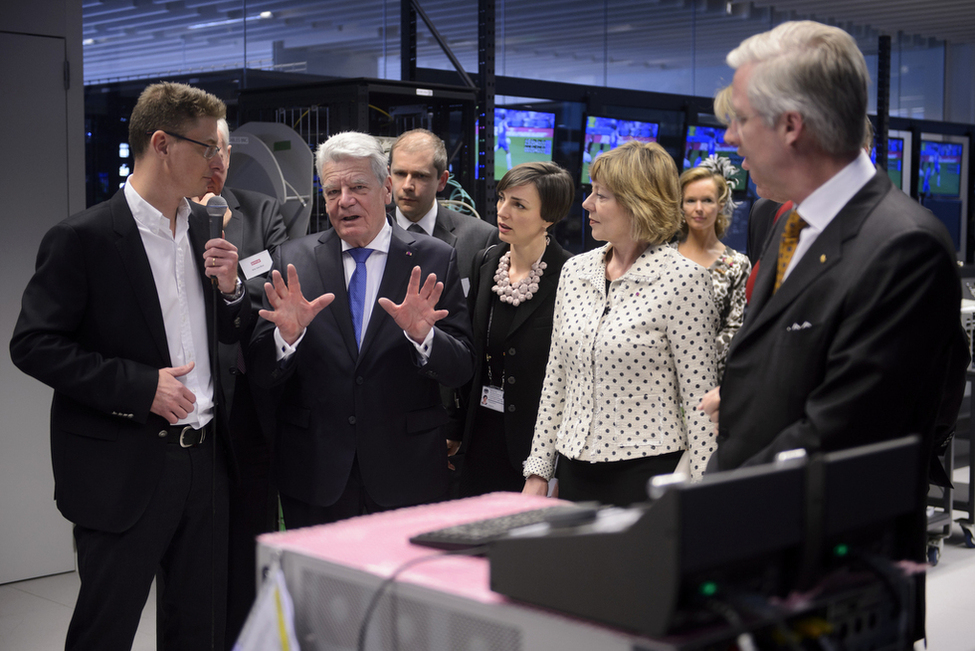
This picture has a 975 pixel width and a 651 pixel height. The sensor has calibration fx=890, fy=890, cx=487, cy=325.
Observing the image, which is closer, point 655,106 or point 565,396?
point 565,396

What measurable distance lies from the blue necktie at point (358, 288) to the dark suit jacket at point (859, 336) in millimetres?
1312

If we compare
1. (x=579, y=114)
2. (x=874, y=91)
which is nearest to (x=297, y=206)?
(x=579, y=114)

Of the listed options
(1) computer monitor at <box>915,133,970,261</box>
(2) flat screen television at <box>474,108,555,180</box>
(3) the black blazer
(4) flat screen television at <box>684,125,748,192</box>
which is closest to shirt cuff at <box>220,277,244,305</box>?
(3) the black blazer

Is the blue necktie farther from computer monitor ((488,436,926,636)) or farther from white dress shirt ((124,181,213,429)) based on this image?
computer monitor ((488,436,926,636))

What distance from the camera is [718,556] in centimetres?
80

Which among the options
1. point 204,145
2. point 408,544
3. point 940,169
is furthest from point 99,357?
point 940,169

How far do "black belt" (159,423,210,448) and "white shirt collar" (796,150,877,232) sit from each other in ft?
5.18

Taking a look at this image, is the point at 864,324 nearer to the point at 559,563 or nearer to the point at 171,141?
the point at 559,563

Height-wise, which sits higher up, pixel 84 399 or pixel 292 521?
pixel 84 399

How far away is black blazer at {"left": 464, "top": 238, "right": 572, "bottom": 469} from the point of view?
2.90m

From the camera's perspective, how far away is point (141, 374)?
210 centimetres

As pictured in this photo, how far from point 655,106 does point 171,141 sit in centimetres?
583

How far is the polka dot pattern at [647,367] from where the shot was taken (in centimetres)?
225

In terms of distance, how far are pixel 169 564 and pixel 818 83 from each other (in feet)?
6.44
